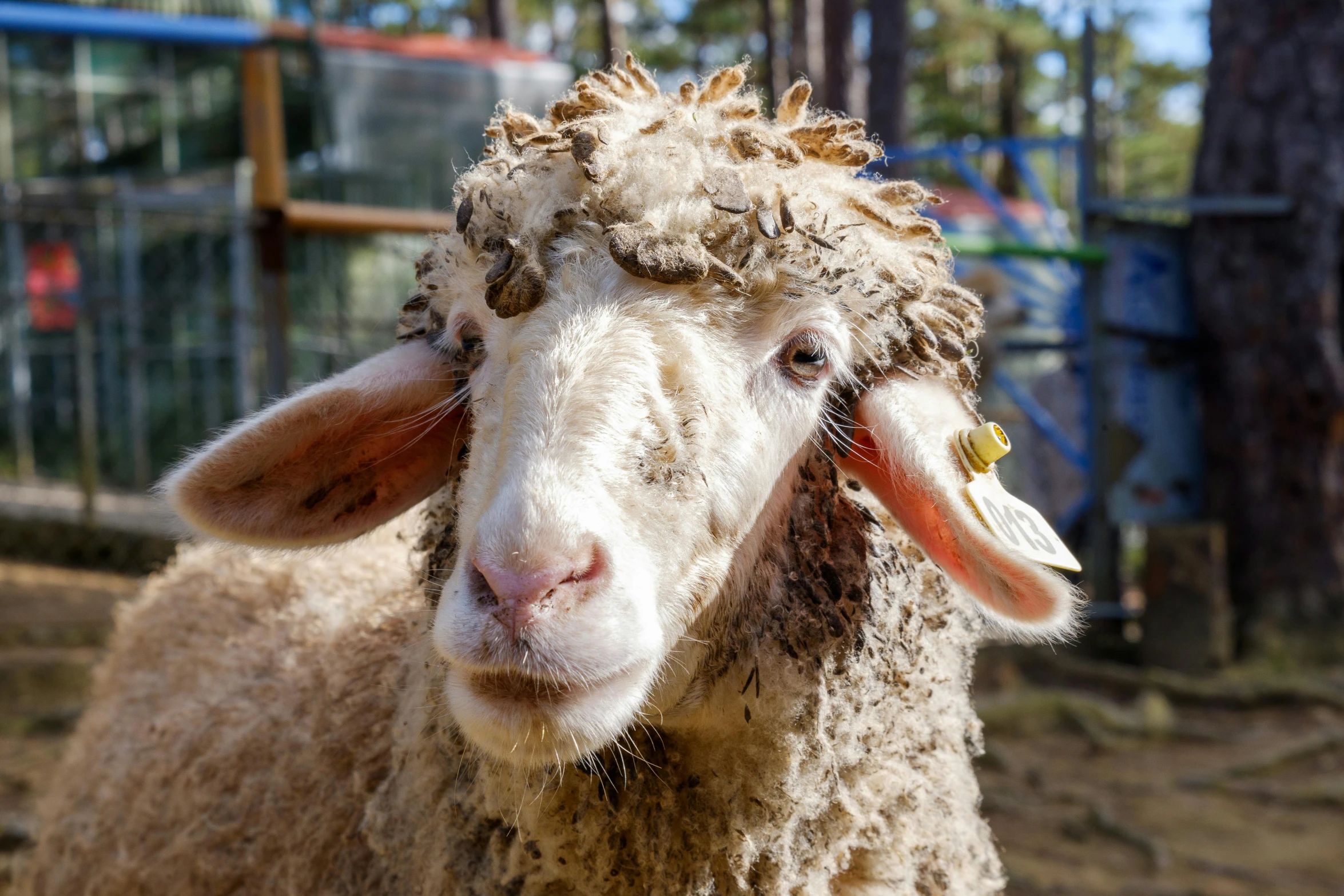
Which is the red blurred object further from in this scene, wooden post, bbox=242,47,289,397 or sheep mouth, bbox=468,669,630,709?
sheep mouth, bbox=468,669,630,709

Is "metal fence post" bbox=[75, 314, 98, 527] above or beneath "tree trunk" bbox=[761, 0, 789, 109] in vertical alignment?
beneath

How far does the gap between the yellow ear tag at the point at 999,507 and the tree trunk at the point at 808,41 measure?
10206 mm

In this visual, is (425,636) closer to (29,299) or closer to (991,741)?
(991,741)

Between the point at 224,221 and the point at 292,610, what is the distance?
17.1ft

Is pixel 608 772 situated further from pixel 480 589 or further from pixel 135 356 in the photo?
pixel 135 356

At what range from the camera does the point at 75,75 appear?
11211 mm

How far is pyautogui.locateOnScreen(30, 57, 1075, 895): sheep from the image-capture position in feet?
4.61

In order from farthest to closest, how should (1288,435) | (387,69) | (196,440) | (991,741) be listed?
1. (387,69)
2. (196,440)
3. (1288,435)
4. (991,741)

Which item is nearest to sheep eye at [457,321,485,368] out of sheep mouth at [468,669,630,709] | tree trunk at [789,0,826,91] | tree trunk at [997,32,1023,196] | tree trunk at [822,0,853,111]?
sheep mouth at [468,669,630,709]

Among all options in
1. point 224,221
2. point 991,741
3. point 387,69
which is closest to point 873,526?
point 991,741

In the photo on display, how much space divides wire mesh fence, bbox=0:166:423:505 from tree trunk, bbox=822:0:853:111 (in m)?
4.39

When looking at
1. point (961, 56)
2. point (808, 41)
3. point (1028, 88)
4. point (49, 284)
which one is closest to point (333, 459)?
point (49, 284)

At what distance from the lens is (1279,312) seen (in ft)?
21.5

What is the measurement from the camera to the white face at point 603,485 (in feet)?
4.30
